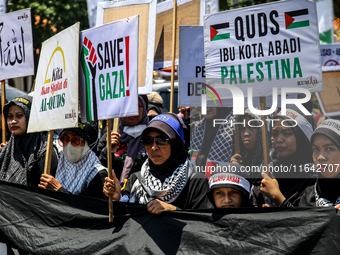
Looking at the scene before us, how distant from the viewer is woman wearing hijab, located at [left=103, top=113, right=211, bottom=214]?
114 inches

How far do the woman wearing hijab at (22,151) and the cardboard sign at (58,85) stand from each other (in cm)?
41

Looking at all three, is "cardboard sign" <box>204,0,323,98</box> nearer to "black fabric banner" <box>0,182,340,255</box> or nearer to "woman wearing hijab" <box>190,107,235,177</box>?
"woman wearing hijab" <box>190,107,235,177</box>

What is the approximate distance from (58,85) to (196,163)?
1.43 meters

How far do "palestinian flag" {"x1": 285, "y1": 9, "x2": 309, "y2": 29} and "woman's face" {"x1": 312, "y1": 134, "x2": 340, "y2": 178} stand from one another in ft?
2.60

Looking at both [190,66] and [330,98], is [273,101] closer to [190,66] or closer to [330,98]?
[330,98]

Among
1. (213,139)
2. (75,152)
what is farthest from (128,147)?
(213,139)

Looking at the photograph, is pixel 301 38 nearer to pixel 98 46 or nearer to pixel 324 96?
pixel 324 96

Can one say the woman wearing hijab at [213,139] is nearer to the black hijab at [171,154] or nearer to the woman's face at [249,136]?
the woman's face at [249,136]

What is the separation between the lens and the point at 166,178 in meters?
2.96

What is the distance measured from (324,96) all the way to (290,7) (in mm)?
1128

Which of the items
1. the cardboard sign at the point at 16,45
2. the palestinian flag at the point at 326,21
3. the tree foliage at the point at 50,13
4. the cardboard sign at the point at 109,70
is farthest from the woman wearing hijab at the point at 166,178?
the tree foliage at the point at 50,13

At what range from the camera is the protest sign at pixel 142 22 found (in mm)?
3984

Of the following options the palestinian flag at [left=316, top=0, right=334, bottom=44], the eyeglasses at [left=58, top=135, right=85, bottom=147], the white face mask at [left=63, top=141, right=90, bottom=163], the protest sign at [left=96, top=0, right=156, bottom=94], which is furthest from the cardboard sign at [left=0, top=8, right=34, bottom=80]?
the palestinian flag at [left=316, top=0, right=334, bottom=44]

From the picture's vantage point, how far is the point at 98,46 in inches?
124
